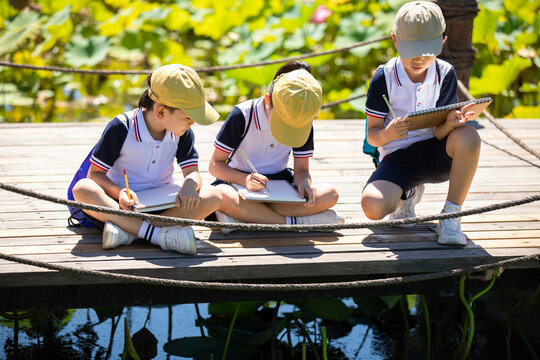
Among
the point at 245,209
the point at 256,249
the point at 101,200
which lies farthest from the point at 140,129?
the point at 256,249

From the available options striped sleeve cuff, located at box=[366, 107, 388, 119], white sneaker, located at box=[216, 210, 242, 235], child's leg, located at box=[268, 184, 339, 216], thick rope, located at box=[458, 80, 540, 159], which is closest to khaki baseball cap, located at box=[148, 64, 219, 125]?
white sneaker, located at box=[216, 210, 242, 235]

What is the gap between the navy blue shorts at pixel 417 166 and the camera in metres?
3.17

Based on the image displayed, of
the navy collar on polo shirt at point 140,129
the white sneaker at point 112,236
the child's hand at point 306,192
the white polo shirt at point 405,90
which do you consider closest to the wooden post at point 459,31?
the white polo shirt at point 405,90

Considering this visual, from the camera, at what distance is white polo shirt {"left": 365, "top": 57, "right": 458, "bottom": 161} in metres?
3.14

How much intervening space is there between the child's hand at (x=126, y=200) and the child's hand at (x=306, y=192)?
26.2 inches

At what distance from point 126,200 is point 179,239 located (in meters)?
0.24

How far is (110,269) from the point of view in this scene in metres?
2.71

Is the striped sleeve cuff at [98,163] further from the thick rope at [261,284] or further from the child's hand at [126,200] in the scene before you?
the thick rope at [261,284]

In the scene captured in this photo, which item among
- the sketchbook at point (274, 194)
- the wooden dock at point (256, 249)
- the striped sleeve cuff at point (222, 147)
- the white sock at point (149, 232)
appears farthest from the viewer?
the striped sleeve cuff at point (222, 147)

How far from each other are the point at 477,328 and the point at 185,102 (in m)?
2.47

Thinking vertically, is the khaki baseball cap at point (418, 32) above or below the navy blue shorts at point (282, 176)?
above

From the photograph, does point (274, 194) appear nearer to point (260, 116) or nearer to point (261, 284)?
point (260, 116)

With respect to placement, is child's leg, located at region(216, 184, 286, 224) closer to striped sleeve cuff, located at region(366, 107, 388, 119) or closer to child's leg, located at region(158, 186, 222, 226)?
child's leg, located at region(158, 186, 222, 226)

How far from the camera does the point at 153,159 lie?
3010mm
